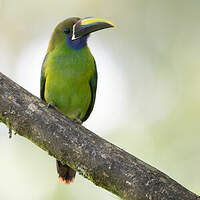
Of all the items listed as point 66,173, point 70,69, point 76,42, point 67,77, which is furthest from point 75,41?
point 66,173

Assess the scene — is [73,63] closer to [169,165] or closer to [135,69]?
[169,165]

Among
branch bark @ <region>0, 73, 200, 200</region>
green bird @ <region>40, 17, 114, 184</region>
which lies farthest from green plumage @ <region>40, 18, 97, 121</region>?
branch bark @ <region>0, 73, 200, 200</region>

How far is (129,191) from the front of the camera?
3.60 m

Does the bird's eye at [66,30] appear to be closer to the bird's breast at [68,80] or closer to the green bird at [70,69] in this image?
the green bird at [70,69]

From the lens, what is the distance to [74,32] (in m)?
5.46

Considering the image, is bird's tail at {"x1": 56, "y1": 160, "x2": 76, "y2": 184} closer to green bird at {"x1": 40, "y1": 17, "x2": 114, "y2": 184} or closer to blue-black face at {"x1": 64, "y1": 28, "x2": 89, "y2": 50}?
Result: green bird at {"x1": 40, "y1": 17, "x2": 114, "y2": 184}

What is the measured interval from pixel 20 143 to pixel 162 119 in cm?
274

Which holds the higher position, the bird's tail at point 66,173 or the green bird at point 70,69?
the green bird at point 70,69

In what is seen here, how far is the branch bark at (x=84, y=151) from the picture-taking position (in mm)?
3566

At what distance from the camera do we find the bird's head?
529 centimetres

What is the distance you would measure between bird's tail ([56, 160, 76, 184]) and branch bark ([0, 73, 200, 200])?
1.00m

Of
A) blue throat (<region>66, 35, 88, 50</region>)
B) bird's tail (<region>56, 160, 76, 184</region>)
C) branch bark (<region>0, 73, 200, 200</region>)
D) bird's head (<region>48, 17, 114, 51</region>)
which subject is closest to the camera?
branch bark (<region>0, 73, 200, 200</region>)

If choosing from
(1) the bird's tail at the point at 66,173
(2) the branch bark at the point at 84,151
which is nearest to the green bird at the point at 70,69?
(1) the bird's tail at the point at 66,173

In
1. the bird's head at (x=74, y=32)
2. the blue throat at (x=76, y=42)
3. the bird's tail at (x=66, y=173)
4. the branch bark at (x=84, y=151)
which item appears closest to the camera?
the branch bark at (x=84, y=151)
